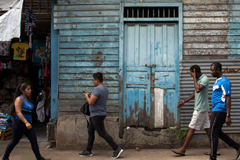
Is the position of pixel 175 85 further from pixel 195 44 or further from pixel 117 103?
pixel 117 103

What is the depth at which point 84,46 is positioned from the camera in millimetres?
6188

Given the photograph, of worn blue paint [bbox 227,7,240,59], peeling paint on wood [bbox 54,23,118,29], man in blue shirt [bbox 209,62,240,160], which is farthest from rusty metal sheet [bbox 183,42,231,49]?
peeling paint on wood [bbox 54,23,118,29]

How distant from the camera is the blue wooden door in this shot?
6.14 m

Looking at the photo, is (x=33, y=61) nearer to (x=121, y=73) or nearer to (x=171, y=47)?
(x=121, y=73)

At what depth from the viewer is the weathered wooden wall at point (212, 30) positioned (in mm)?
6090

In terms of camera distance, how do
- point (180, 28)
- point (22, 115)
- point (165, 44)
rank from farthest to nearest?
1. point (165, 44)
2. point (180, 28)
3. point (22, 115)

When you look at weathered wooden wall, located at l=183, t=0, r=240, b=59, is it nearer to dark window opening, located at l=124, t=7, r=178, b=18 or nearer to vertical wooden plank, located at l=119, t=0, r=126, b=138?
dark window opening, located at l=124, t=7, r=178, b=18

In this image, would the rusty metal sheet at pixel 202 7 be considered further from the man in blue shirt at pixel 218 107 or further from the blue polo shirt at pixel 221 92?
the blue polo shirt at pixel 221 92

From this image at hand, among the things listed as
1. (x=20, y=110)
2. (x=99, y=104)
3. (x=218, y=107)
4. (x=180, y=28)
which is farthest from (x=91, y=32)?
(x=218, y=107)

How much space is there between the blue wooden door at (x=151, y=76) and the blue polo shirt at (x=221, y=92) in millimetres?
1482

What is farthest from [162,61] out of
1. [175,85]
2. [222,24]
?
[222,24]

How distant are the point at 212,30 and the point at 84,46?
10.4ft

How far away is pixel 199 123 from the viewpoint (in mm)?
5172

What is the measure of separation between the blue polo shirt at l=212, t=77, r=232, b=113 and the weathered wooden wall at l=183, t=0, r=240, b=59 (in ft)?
5.25
